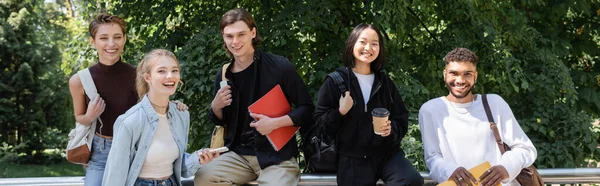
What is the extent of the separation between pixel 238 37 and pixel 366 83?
0.75 meters

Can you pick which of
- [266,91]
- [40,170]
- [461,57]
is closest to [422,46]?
[461,57]

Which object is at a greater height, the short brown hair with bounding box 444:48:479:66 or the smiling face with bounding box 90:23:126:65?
the smiling face with bounding box 90:23:126:65

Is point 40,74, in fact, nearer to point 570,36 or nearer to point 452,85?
point 570,36

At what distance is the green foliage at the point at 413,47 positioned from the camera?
6613 millimetres

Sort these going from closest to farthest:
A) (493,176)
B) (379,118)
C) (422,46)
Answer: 1. (379,118)
2. (493,176)
3. (422,46)

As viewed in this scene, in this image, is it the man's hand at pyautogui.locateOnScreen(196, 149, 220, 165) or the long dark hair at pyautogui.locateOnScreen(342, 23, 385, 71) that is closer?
the man's hand at pyautogui.locateOnScreen(196, 149, 220, 165)

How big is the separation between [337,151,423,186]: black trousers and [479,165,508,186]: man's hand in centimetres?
32

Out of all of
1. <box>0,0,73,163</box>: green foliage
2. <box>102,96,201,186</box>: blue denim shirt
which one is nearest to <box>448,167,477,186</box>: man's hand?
<box>102,96,201,186</box>: blue denim shirt

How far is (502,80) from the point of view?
721 cm

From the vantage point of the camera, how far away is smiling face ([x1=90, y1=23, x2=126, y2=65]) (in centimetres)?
373

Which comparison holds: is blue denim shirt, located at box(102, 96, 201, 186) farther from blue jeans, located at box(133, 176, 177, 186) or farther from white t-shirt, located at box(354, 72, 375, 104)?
white t-shirt, located at box(354, 72, 375, 104)

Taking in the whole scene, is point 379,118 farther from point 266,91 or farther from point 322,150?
point 266,91

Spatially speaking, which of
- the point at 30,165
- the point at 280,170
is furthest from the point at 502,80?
the point at 30,165

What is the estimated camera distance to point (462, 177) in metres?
3.56
